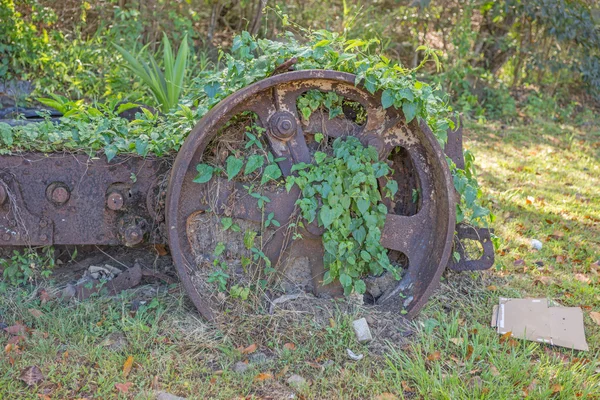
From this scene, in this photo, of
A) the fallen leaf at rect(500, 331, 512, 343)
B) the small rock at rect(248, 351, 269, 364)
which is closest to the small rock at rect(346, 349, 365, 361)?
the small rock at rect(248, 351, 269, 364)

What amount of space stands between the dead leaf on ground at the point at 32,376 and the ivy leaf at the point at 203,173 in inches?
A: 41.4

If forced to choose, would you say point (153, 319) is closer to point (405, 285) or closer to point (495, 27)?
point (405, 285)

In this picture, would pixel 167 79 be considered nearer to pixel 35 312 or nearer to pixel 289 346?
pixel 35 312

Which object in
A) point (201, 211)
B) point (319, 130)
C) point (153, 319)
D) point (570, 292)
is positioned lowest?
point (570, 292)

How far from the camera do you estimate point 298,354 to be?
2.86m

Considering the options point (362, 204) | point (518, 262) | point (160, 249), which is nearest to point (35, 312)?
point (160, 249)

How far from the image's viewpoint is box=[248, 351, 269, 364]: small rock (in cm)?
281

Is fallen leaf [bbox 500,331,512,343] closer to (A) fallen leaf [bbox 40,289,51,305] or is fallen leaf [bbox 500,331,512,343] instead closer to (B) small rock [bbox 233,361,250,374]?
(B) small rock [bbox 233,361,250,374]

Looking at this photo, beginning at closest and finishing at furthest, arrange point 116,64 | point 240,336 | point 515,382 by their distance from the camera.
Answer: point 515,382, point 240,336, point 116,64

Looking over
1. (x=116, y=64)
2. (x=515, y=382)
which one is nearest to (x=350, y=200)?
(x=515, y=382)

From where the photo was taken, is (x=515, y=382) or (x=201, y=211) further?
(x=201, y=211)

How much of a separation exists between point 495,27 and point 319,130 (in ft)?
20.9

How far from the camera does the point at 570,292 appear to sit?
12.0ft

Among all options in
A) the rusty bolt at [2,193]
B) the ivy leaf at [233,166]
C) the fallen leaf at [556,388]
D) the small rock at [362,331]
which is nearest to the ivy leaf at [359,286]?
the small rock at [362,331]
